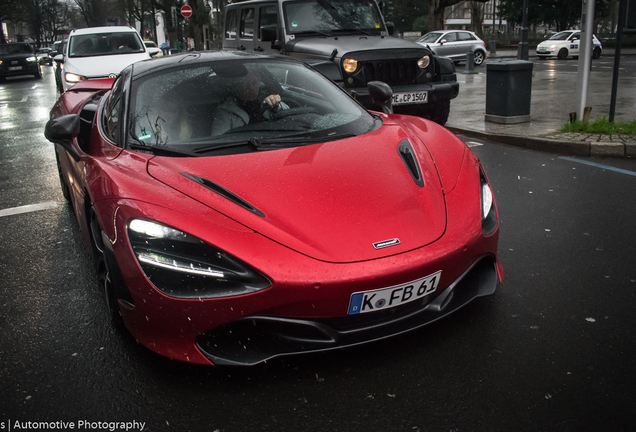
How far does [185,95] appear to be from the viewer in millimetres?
3443

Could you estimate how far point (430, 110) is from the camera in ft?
27.6

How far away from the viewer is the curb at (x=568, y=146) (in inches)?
259

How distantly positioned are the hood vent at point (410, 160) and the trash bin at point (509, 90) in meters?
5.69

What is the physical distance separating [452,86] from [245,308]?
6956mm

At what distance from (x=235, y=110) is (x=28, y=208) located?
286cm

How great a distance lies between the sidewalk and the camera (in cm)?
678

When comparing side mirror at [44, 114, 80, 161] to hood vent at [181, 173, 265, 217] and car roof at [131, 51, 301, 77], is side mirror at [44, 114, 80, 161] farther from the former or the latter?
hood vent at [181, 173, 265, 217]

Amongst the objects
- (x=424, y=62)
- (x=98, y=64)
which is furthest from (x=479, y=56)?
(x=424, y=62)

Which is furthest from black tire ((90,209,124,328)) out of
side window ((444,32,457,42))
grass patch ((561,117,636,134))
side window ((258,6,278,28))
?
side window ((444,32,457,42))

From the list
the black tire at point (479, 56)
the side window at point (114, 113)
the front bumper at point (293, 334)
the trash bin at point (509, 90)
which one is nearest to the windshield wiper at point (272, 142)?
the side window at point (114, 113)

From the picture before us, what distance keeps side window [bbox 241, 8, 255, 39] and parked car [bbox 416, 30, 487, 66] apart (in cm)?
1696

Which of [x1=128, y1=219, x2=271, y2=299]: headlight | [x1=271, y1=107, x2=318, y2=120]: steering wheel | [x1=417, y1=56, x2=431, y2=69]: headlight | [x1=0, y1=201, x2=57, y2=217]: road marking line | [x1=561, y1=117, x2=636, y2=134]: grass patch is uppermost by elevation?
[x1=417, y1=56, x2=431, y2=69]: headlight

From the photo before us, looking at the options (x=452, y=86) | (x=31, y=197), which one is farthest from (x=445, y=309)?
(x=452, y=86)

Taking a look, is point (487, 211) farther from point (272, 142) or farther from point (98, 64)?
point (98, 64)
